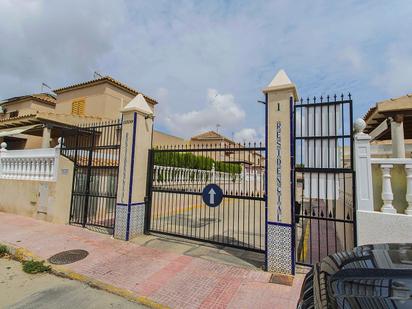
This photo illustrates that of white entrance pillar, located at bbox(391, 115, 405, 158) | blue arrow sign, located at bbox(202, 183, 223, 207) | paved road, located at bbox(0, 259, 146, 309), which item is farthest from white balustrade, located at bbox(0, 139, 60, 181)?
white entrance pillar, located at bbox(391, 115, 405, 158)

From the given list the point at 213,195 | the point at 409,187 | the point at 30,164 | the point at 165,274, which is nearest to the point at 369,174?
the point at 409,187

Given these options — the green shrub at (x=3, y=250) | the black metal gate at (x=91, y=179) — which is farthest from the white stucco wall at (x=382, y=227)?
the green shrub at (x=3, y=250)

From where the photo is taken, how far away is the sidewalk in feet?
10.9

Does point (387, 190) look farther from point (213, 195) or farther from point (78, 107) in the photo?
point (78, 107)

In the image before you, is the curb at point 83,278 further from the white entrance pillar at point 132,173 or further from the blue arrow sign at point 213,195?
the blue arrow sign at point 213,195

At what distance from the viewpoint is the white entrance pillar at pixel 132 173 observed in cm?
582

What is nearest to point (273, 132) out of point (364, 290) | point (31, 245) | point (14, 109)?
point (364, 290)

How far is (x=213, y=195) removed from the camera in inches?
203

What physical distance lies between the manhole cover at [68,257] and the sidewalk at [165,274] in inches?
6.0

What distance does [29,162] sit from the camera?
8125 mm

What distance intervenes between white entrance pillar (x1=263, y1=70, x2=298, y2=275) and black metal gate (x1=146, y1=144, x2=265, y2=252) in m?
0.35

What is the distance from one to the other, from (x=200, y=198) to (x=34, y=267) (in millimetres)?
7531

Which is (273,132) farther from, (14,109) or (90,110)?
(14,109)

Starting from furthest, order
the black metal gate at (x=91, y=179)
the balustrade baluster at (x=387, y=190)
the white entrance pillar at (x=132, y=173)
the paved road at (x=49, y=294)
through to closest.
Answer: the black metal gate at (x=91, y=179), the white entrance pillar at (x=132, y=173), the balustrade baluster at (x=387, y=190), the paved road at (x=49, y=294)
